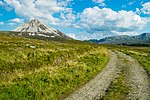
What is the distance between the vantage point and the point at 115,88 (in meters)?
19.0

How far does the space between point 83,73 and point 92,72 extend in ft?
7.01

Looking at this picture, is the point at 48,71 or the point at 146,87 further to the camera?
the point at 48,71

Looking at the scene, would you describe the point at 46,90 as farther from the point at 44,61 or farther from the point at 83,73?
the point at 44,61

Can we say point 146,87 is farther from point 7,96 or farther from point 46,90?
point 7,96

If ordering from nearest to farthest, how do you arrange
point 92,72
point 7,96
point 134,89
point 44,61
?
1. point 7,96
2. point 134,89
3. point 92,72
4. point 44,61

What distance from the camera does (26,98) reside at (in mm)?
14680

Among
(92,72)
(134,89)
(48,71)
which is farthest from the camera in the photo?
(92,72)

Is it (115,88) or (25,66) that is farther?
(25,66)

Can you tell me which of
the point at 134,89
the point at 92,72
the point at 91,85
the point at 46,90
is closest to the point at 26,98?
the point at 46,90

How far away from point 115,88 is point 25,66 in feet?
36.9

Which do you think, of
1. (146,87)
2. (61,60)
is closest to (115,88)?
(146,87)

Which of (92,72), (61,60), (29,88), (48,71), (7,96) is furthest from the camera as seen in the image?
(61,60)

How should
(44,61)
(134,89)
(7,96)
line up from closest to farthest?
(7,96) → (134,89) → (44,61)

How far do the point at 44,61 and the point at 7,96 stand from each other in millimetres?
15172
